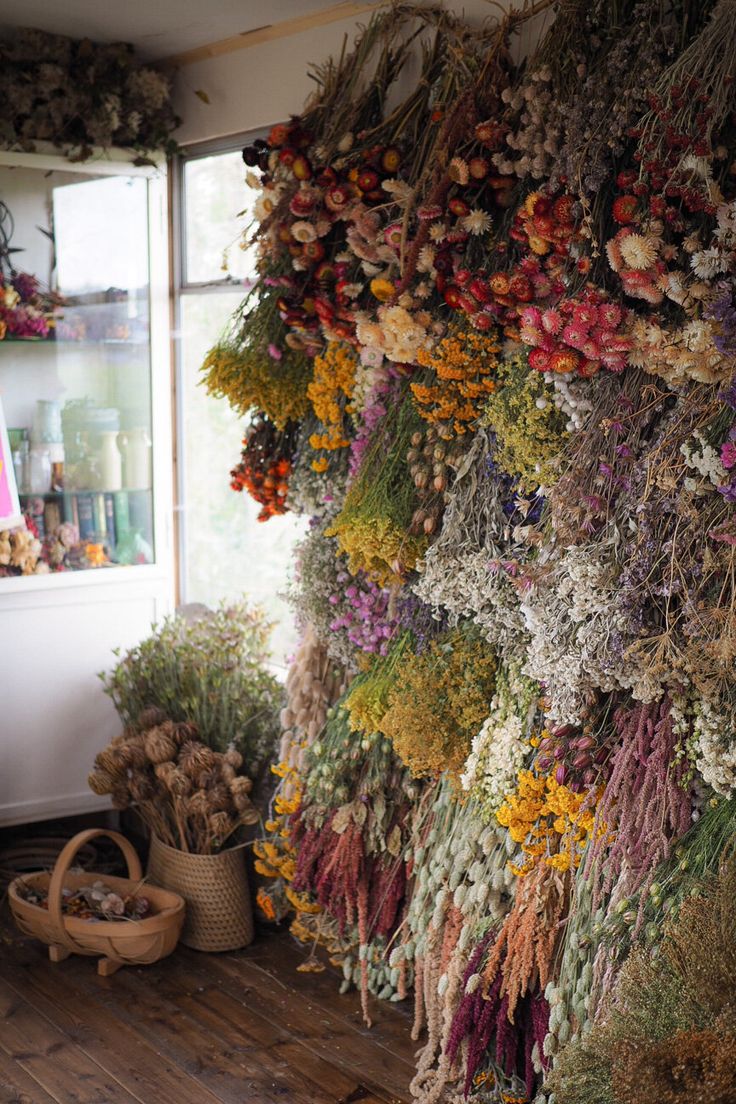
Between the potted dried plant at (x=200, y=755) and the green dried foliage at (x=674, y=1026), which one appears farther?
the potted dried plant at (x=200, y=755)

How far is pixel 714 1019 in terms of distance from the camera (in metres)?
1.96

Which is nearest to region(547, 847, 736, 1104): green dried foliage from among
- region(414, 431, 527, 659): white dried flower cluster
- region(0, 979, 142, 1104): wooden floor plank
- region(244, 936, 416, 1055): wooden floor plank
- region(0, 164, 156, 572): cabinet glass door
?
region(414, 431, 527, 659): white dried flower cluster

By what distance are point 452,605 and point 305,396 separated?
82 centimetres

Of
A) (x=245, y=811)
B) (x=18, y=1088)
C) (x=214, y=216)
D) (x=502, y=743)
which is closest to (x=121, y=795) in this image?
(x=245, y=811)

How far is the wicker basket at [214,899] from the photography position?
3629 mm

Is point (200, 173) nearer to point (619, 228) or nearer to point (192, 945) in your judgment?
point (619, 228)

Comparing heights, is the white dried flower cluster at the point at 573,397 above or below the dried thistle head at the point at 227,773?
above

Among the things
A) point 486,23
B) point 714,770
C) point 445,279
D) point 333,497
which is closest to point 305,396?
point 333,497

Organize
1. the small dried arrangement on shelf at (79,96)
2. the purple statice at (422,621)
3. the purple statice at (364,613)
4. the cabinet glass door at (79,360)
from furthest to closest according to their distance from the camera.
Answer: the cabinet glass door at (79,360)
the small dried arrangement on shelf at (79,96)
the purple statice at (364,613)
the purple statice at (422,621)

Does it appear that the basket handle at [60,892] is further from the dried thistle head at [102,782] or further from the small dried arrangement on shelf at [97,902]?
the dried thistle head at [102,782]

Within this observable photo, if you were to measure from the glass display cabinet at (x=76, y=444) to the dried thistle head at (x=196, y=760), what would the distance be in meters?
0.70

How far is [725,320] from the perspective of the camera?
231 centimetres

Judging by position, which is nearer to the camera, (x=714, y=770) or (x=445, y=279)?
(x=714, y=770)

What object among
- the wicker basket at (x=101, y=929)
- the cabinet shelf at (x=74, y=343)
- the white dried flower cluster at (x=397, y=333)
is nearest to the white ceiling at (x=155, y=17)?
the cabinet shelf at (x=74, y=343)
